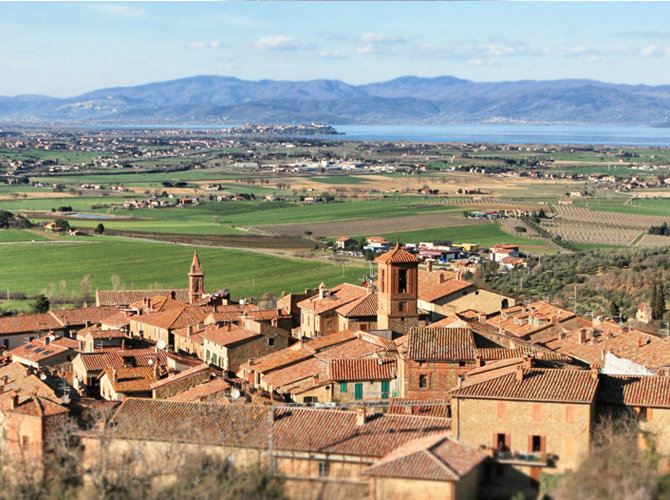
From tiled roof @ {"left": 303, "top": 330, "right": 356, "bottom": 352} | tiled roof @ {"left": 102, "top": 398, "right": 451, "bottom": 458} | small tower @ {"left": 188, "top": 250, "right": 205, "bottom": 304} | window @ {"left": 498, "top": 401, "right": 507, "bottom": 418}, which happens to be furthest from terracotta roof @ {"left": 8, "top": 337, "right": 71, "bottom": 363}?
window @ {"left": 498, "top": 401, "right": 507, "bottom": 418}

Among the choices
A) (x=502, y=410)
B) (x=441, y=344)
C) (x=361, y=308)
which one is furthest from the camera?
(x=361, y=308)

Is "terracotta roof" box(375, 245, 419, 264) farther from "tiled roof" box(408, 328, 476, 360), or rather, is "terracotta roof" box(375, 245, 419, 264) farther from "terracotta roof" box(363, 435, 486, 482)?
"terracotta roof" box(363, 435, 486, 482)

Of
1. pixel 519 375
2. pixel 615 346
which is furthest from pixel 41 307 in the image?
pixel 519 375

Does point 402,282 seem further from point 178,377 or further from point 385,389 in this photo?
point 178,377

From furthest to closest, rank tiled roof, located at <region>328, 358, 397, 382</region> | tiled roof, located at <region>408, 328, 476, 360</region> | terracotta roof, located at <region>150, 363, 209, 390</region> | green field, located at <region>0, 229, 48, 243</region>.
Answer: green field, located at <region>0, 229, 48, 243</region>, terracotta roof, located at <region>150, 363, 209, 390</region>, tiled roof, located at <region>328, 358, 397, 382</region>, tiled roof, located at <region>408, 328, 476, 360</region>

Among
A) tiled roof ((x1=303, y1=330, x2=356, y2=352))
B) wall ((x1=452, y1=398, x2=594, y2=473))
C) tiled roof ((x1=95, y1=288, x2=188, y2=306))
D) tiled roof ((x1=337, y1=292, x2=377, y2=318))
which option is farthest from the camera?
tiled roof ((x1=95, y1=288, x2=188, y2=306))

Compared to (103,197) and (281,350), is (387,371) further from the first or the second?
(103,197)

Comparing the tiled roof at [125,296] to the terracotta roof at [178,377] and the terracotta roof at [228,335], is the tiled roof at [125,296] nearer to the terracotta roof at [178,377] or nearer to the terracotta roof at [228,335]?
the terracotta roof at [228,335]

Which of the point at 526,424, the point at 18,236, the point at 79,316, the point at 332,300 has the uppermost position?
the point at 526,424
